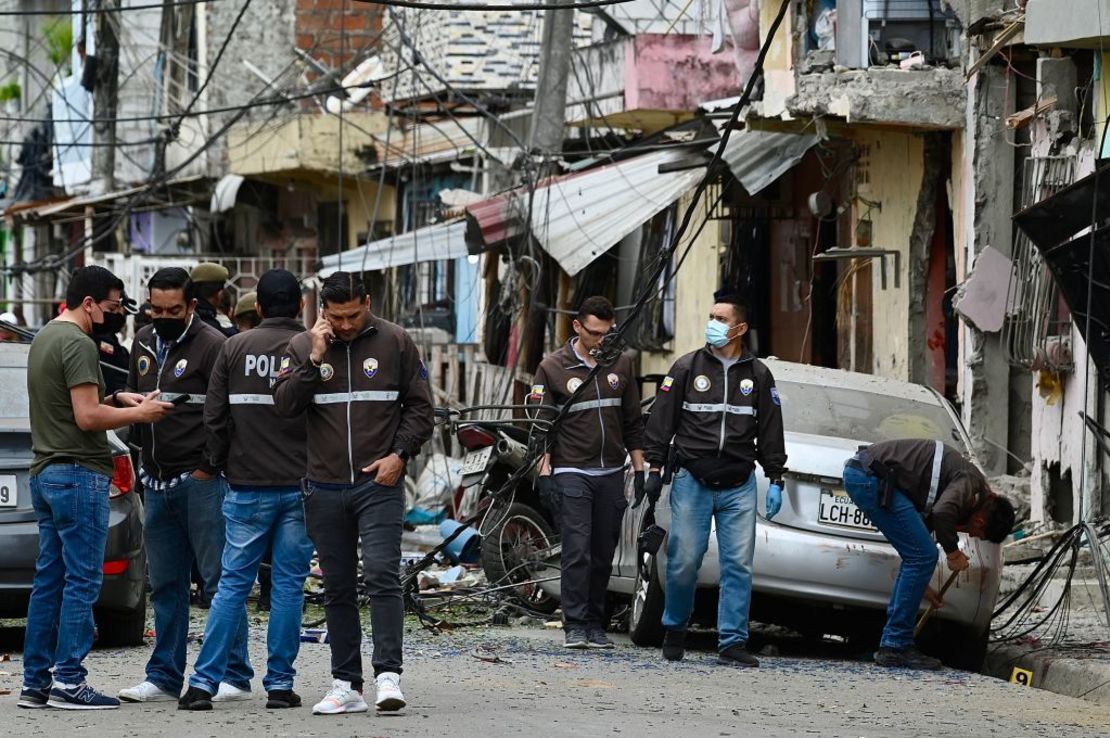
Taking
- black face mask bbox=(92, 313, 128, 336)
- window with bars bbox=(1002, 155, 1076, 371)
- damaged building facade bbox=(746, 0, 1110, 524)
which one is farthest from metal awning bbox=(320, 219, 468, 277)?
black face mask bbox=(92, 313, 128, 336)

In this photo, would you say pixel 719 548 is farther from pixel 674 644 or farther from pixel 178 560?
pixel 178 560

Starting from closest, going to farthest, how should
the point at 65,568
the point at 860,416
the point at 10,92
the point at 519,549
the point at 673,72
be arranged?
the point at 65,568 → the point at 860,416 → the point at 519,549 → the point at 673,72 → the point at 10,92

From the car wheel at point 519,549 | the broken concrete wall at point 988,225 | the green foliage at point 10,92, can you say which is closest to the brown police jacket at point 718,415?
the car wheel at point 519,549

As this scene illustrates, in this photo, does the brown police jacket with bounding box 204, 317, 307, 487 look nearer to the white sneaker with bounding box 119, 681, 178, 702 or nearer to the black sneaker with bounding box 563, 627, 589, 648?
the white sneaker with bounding box 119, 681, 178, 702

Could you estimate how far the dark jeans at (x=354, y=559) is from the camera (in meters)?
7.84

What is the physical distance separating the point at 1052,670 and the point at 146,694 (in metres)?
4.79

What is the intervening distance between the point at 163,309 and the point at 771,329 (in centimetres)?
1290

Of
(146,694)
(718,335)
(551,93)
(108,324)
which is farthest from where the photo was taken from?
(551,93)

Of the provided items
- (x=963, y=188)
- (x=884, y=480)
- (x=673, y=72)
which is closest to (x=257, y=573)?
(x=884, y=480)

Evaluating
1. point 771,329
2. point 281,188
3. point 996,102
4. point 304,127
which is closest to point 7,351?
point 996,102

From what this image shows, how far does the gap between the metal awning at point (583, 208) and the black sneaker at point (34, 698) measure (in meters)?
10.4

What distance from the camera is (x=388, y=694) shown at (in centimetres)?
768

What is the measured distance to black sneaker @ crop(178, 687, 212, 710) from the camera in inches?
308

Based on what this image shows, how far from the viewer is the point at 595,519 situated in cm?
1098
